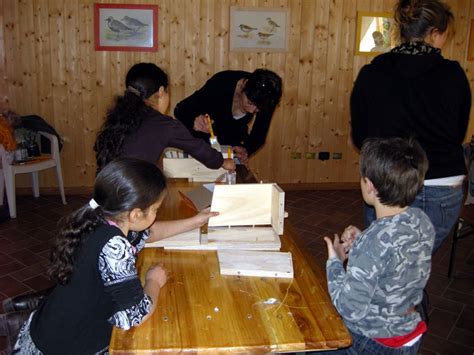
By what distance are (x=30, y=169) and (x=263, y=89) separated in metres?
2.79

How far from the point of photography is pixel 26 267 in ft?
11.4

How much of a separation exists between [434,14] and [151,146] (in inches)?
48.8

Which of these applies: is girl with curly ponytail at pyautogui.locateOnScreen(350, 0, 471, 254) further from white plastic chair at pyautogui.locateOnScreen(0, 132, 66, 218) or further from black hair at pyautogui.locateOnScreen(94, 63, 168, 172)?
white plastic chair at pyautogui.locateOnScreen(0, 132, 66, 218)

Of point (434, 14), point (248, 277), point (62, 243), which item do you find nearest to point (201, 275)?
point (248, 277)

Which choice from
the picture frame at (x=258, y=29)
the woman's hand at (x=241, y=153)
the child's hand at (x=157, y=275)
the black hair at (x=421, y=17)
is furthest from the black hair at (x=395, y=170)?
the picture frame at (x=258, y=29)

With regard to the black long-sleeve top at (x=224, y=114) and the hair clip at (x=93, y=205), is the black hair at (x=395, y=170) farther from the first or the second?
the black long-sleeve top at (x=224, y=114)

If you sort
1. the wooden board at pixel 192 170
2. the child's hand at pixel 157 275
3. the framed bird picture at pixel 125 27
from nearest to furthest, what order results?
1. the child's hand at pixel 157 275
2. the wooden board at pixel 192 170
3. the framed bird picture at pixel 125 27

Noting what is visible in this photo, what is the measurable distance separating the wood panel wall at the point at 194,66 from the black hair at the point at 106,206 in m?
3.52

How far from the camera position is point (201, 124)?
2.90 meters

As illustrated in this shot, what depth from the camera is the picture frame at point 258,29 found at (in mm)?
5098

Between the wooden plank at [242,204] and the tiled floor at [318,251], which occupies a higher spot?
the wooden plank at [242,204]

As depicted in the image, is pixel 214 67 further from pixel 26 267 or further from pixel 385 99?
pixel 385 99

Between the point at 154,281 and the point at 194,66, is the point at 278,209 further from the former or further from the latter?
the point at 194,66

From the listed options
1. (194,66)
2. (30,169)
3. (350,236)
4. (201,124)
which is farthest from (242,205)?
(194,66)
